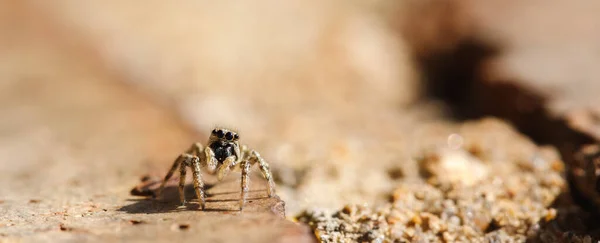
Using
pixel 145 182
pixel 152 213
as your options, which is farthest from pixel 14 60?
pixel 152 213

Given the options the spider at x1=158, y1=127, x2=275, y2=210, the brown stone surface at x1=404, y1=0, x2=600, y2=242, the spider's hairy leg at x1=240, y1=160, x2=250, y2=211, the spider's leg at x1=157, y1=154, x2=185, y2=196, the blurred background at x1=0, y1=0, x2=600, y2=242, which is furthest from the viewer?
the blurred background at x1=0, y1=0, x2=600, y2=242

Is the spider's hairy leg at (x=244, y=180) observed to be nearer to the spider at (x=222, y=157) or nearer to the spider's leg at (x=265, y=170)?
the spider at (x=222, y=157)

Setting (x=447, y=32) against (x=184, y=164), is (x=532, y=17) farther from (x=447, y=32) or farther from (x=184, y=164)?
(x=184, y=164)

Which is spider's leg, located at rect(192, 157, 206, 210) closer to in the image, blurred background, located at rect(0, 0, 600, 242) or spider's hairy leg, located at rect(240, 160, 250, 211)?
spider's hairy leg, located at rect(240, 160, 250, 211)

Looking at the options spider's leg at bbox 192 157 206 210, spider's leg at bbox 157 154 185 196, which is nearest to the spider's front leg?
→ spider's leg at bbox 192 157 206 210

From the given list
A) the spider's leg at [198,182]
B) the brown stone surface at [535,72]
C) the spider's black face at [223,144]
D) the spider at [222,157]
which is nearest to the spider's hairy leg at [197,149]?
the spider at [222,157]

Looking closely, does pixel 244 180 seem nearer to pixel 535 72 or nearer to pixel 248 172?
pixel 248 172

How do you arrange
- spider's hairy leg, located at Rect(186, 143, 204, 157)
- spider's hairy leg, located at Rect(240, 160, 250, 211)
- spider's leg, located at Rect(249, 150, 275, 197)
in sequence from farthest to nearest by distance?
1. spider's hairy leg, located at Rect(186, 143, 204, 157)
2. spider's leg, located at Rect(249, 150, 275, 197)
3. spider's hairy leg, located at Rect(240, 160, 250, 211)
